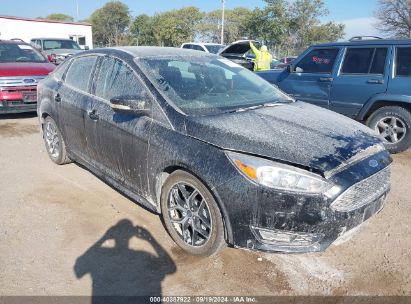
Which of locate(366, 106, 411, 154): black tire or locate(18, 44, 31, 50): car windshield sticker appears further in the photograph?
locate(18, 44, 31, 50): car windshield sticker

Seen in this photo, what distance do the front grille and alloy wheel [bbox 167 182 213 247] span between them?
984 millimetres

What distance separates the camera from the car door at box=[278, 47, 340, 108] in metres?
6.32

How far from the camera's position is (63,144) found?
4.76 metres

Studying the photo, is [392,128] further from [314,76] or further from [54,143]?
[54,143]

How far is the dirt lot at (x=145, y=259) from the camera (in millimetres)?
2715

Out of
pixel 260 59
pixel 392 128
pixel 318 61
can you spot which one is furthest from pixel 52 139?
pixel 260 59

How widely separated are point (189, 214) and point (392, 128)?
427 cm

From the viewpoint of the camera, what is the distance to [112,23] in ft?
178

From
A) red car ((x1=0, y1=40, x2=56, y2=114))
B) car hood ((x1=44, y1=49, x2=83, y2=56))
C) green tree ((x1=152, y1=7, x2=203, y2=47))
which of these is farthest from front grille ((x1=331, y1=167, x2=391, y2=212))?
green tree ((x1=152, y1=7, x2=203, y2=47))

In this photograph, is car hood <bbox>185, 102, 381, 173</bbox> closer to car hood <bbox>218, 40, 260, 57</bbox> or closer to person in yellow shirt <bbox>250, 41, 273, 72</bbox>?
person in yellow shirt <bbox>250, 41, 273, 72</bbox>

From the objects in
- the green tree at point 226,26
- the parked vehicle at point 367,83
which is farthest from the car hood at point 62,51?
the green tree at point 226,26

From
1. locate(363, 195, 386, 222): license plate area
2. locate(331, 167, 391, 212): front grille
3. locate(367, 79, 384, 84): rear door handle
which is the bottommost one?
locate(363, 195, 386, 222): license plate area

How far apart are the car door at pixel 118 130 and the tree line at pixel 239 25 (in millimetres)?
30712

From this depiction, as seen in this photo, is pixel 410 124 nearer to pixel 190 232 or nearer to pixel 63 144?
pixel 190 232
